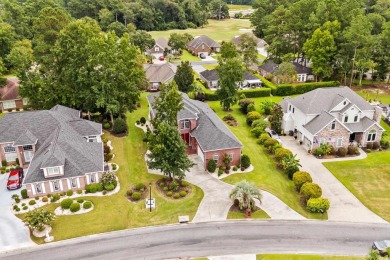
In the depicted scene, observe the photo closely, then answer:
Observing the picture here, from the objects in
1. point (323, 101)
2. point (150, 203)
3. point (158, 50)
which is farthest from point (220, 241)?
point (158, 50)

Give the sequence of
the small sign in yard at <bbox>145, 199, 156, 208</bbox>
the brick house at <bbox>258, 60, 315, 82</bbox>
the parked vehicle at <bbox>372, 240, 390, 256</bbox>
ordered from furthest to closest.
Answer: the brick house at <bbox>258, 60, 315, 82</bbox>
the small sign in yard at <bbox>145, 199, 156, 208</bbox>
the parked vehicle at <bbox>372, 240, 390, 256</bbox>

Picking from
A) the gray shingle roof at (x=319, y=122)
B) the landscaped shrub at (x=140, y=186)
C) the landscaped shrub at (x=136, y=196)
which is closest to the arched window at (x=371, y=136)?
the gray shingle roof at (x=319, y=122)

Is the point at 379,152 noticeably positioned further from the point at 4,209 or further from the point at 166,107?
the point at 4,209

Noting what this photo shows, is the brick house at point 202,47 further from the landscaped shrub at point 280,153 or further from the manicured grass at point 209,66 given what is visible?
the landscaped shrub at point 280,153

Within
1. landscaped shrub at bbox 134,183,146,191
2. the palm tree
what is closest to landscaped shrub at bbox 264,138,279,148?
the palm tree

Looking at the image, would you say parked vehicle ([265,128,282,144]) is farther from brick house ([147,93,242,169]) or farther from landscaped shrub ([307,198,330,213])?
landscaped shrub ([307,198,330,213])

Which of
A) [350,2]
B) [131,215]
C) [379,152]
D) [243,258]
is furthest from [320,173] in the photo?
[350,2]

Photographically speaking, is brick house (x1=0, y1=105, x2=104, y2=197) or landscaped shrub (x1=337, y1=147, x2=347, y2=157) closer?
brick house (x1=0, y1=105, x2=104, y2=197)
